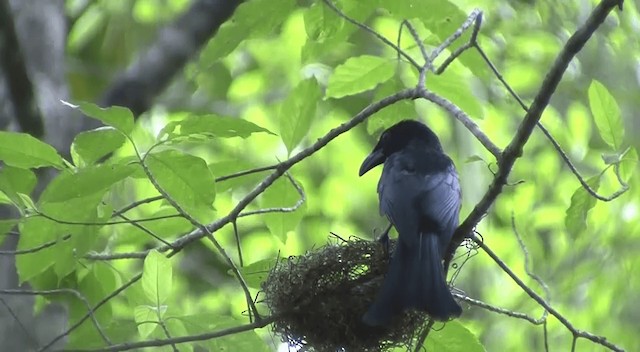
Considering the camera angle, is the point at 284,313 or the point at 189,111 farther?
the point at 189,111

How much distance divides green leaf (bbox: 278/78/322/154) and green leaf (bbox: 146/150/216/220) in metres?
0.51

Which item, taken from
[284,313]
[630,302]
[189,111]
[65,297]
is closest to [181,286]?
[189,111]

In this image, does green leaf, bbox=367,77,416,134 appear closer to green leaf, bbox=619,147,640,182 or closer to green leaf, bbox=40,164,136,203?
green leaf, bbox=619,147,640,182

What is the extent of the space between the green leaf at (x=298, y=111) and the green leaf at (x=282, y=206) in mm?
246

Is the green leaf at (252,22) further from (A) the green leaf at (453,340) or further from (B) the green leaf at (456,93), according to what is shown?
(A) the green leaf at (453,340)

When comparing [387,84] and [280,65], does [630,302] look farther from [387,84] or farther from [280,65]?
[387,84]

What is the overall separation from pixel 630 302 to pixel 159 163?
5.23 metres

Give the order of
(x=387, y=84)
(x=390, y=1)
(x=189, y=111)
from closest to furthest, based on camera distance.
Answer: (x=390, y=1) < (x=387, y=84) < (x=189, y=111)

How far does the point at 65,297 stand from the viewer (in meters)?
3.45

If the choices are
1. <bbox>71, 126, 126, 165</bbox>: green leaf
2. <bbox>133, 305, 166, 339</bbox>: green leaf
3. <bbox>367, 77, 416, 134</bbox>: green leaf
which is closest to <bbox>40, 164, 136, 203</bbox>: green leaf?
<bbox>71, 126, 126, 165</bbox>: green leaf

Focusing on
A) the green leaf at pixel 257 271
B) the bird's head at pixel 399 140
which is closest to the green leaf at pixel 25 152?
the green leaf at pixel 257 271

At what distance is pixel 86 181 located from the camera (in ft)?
7.86

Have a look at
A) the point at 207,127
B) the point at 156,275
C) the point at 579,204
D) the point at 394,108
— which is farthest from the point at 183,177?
the point at 579,204

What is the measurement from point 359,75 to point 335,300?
70cm
